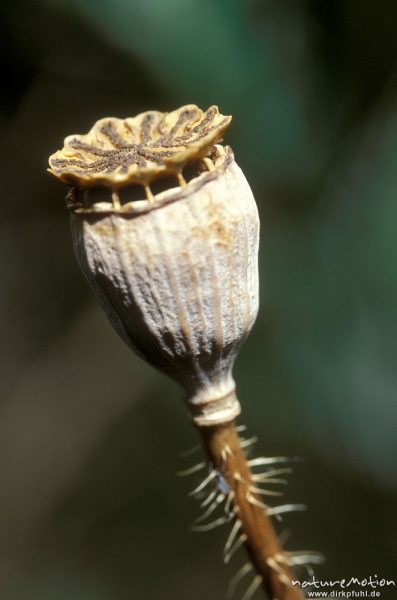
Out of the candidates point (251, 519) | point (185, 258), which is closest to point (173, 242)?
point (185, 258)

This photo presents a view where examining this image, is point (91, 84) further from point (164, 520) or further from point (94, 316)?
point (164, 520)

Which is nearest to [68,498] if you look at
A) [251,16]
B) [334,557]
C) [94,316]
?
[94,316]

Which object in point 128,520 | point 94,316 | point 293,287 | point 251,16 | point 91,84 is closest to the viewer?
point 251,16

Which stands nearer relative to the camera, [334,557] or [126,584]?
[334,557]

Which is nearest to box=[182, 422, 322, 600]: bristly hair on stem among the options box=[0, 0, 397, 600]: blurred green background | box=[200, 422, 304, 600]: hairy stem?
box=[200, 422, 304, 600]: hairy stem

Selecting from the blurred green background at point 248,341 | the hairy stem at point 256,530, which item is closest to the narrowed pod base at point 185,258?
the hairy stem at point 256,530

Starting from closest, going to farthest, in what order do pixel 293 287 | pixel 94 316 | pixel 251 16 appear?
pixel 251 16 < pixel 293 287 < pixel 94 316

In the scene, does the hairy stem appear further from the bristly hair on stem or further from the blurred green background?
the blurred green background
